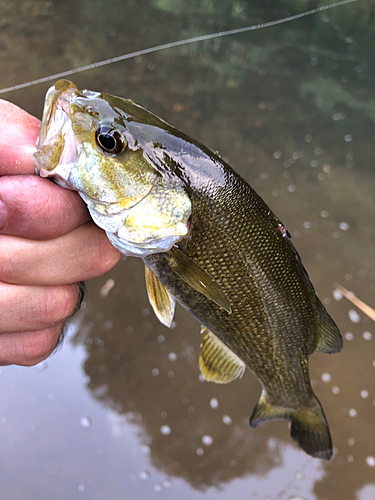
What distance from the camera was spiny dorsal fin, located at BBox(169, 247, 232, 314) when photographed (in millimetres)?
910

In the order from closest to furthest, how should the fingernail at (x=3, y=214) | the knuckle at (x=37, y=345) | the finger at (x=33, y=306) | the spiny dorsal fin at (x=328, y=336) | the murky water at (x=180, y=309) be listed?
the fingernail at (x=3, y=214)
the finger at (x=33, y=306)
the knuckle at (x=37, y=345)
the spiny dorsal fin at (x=328, y=336)
the murky water at (x=180, y=309)

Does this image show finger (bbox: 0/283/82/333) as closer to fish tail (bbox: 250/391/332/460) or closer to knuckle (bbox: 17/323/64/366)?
knuckle (bbox: 17/323/64/366)

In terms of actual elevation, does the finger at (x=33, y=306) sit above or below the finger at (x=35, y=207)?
below

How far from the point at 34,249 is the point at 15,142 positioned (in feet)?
0.82

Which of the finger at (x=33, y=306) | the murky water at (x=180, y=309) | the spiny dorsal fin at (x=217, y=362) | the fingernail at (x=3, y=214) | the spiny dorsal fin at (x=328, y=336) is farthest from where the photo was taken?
the murky water at (x=180, y=309)

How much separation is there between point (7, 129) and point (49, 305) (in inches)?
17.7

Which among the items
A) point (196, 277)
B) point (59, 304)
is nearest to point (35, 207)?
point (59, 304)

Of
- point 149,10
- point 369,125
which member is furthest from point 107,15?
point 369,125

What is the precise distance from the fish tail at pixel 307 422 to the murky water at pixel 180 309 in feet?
2.17

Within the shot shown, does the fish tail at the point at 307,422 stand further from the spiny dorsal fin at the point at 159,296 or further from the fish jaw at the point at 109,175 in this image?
the fish jaw at the point at 109,175

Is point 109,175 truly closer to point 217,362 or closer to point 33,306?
point 33,306

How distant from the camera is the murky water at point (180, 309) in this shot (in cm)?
182

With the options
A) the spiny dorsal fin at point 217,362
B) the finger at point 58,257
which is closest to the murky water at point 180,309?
the spiny dorsal fin at point 217,362

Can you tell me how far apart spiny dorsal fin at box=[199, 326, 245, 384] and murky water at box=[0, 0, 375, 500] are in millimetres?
861
